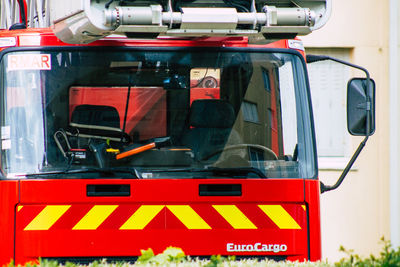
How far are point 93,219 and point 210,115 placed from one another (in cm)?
101

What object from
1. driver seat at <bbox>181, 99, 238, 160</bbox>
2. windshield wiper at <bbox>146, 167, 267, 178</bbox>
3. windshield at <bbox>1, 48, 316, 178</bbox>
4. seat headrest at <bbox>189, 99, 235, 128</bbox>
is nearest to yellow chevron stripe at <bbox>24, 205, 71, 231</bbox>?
windshield at <bbox>1, 48, 316, 178</bbox>

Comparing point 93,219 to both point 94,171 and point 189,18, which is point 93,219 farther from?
point 189,18

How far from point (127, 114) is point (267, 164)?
0.96 metres

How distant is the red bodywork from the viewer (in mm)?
5102

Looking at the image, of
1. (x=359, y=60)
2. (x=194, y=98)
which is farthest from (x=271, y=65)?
→ (x=359, y=60)

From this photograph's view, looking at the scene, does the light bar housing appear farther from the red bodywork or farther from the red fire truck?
the red bodywork

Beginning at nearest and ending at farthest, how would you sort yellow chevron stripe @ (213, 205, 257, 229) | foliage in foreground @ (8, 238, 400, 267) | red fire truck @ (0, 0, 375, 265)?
foliage in foreground @ (8, 238, 400, 267) < red fire truck @ (0, 0, 375, 265) < yellow chevron stripe @ (213, 205, 257, 229)

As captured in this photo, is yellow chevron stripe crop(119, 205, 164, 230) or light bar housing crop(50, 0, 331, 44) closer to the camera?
light bar housing crop(50, 0, 331, 44)

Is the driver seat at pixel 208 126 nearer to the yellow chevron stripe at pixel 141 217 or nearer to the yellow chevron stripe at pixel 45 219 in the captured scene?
the yellow chevron stripe at pixel 141 217

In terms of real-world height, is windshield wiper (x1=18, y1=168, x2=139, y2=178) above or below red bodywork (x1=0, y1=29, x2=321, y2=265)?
above

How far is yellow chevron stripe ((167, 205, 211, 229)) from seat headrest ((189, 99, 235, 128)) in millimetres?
551

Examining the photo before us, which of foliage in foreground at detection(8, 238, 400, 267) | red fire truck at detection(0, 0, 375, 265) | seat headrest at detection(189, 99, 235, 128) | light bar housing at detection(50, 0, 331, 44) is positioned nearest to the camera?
foliage in foreground at detection(8, 238, 400, 267)

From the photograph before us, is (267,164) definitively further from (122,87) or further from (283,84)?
(122,87)

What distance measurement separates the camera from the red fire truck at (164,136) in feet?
16.7
